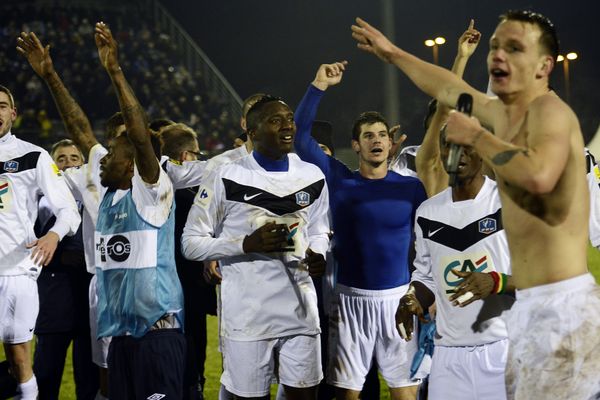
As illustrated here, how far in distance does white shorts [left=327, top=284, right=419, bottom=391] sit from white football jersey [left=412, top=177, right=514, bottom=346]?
1.09 m

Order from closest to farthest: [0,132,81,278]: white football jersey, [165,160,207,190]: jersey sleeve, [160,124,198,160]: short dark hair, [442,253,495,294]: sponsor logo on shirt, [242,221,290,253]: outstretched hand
A: [442,253,495,294]: sponsor logo on shirt, [242,221,290,253]: outstretched hand, [165,160,207,190]: jersey sleeve, [0,132,81,278]: white football jersey, [160,124,198,160]: short dark hair

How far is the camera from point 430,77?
3.95 metres

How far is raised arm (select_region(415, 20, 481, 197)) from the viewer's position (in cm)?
550

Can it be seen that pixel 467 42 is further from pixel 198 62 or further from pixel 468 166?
pixel 198 62

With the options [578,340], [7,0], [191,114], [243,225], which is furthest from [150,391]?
[7,0]

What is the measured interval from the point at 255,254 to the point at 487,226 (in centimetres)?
131

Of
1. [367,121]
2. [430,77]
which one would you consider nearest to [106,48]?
[430,77]

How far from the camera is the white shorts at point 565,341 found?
3.23m

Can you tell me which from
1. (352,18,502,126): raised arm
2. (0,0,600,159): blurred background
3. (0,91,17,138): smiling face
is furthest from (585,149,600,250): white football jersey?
(0,0,600,159): blurred background

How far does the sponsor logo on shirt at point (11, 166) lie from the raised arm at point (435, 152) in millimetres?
2776

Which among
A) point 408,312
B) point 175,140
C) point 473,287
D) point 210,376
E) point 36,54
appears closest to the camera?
→ point 473,287

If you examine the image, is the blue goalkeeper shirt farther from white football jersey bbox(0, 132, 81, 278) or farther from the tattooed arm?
the tattooed arm

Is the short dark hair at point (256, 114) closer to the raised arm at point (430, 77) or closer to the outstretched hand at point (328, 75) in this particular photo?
the outstretched hand at point (328, 75)

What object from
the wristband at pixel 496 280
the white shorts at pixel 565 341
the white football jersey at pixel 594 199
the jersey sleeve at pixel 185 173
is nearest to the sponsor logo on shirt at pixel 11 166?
the jersey sleeve at pixel 185 173
